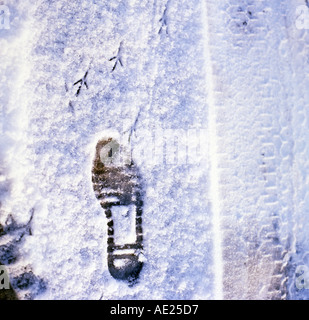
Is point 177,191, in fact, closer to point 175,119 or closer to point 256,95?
point 175,119

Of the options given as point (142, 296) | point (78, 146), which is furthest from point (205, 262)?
point (78, 146)

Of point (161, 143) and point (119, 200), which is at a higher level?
point (161, 143)
